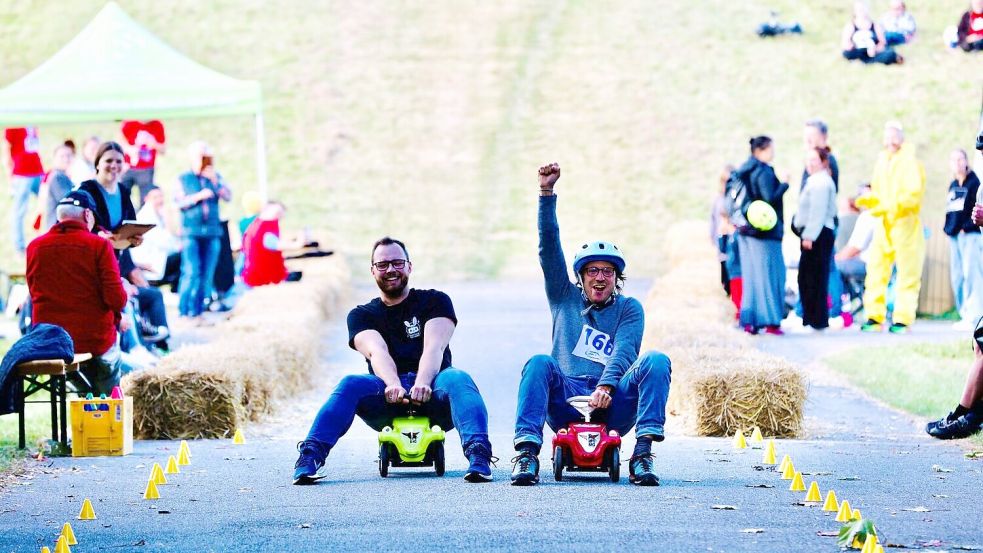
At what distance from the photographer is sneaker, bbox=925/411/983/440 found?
10648 mm

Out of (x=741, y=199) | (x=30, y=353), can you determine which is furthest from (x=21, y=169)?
(x=30, y=353)

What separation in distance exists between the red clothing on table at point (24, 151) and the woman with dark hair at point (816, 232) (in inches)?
400

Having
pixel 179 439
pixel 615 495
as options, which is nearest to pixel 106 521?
pixel 615 495

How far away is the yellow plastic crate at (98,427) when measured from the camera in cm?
1027

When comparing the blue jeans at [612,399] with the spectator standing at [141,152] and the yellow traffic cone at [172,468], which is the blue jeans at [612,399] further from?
the spectator standing at [141,152]

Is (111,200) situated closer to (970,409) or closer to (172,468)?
(172,468)

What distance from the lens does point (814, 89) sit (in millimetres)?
34969

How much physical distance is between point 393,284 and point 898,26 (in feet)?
93.3

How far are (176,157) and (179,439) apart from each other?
22.0m

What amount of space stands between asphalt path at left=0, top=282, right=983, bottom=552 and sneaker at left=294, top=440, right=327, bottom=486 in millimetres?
75

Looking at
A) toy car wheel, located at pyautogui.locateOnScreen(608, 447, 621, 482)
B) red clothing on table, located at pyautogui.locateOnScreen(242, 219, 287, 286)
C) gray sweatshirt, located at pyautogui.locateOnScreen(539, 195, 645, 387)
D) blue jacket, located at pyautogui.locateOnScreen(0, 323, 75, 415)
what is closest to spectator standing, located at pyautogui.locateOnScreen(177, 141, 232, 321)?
red clothing on table, located at pyautogui.locateOnScreen(242, 219, 287, 286)

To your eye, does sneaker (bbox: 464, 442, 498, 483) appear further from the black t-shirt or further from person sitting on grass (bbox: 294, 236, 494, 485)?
the black t-shirt

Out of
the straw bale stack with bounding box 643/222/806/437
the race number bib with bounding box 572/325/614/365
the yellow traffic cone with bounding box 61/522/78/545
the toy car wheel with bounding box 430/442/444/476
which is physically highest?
the race number bib with bounding box 572/325/614/365

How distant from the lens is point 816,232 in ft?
55.8
